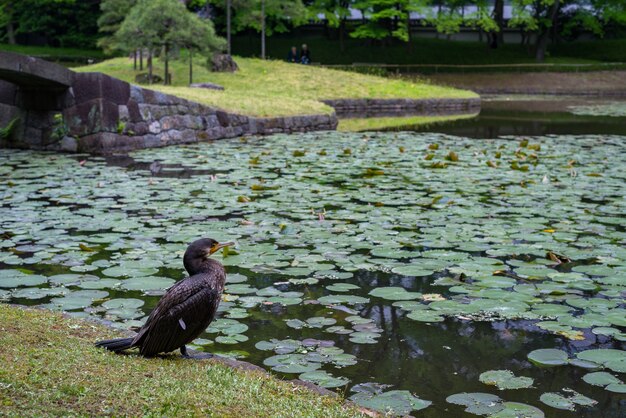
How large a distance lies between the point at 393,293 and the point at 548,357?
1.28 m

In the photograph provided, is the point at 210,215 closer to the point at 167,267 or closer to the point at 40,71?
the point at 167,267

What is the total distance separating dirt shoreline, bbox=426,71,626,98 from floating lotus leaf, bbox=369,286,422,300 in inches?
1211

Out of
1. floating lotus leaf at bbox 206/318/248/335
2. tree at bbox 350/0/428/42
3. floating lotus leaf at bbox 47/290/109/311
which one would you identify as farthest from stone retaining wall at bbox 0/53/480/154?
tree at bbox 350/0/428/42

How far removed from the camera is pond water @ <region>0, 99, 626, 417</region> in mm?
4117

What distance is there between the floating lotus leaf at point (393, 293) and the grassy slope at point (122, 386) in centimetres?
168

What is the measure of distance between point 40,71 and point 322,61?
30.2 meters

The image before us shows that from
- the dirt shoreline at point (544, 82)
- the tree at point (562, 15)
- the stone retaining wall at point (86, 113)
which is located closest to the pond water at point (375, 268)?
the stone retaining wall at point (86, 113)

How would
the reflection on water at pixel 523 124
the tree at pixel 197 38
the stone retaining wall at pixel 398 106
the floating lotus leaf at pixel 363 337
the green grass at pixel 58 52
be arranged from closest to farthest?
the floating lotus leaf at pixel 363 337
the reflection on water at pixel 523 124
the tree at pixel 197 38
the stone retaining wall at pixel 398 106
the green grass at pixel 58 52

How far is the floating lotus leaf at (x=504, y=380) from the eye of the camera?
12.8 ft

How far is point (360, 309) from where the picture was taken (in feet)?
16.7

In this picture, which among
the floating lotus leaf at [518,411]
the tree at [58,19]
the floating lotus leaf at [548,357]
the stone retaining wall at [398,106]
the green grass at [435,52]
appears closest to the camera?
the floating lotus leaf at [518,411]

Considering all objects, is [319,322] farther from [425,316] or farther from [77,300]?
[77,300]

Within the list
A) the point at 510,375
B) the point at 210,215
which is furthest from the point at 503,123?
the point at 510,375

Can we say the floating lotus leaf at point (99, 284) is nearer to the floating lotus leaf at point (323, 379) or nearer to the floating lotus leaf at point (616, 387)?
the floating lotus leaf at point (323, 379)
